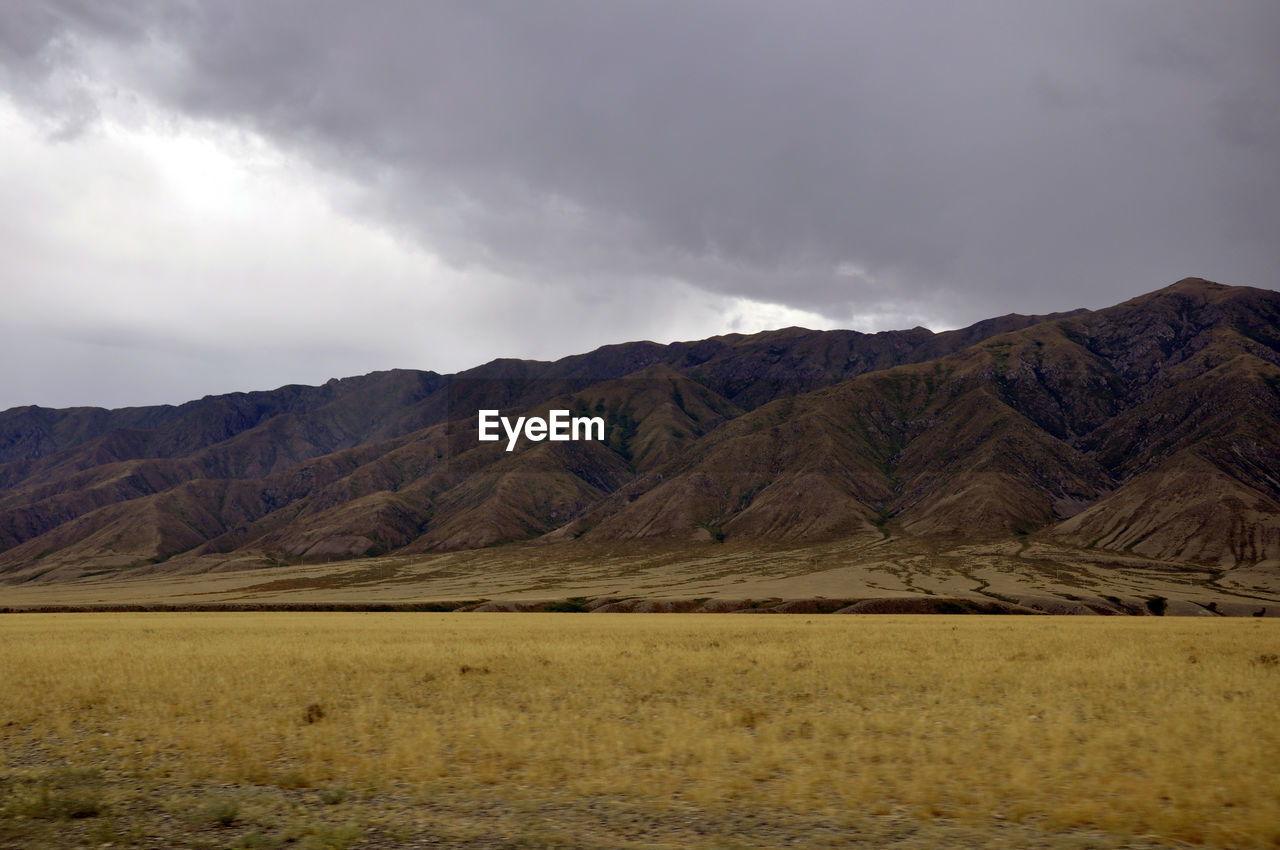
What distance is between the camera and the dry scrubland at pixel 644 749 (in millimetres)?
11383

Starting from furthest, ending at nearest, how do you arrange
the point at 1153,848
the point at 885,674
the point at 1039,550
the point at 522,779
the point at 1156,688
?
1. the point at 1039,550
2. the point at 885,674
3. the point at 1156,688
4. the point at 522,779
5. the point at 1153,848

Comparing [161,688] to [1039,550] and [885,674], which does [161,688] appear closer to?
[885,674]

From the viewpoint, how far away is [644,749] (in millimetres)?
16016

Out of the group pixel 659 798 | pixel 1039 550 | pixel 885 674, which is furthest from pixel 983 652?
pixel 1039 550

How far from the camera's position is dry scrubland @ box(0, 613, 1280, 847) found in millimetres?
11383

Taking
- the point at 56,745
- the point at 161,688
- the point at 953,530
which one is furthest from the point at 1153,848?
the point at 953,530

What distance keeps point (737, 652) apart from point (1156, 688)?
13.9m

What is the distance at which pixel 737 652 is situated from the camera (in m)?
31.2

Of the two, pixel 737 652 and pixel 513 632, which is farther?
pixel 513 632

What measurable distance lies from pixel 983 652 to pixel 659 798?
72.8 ft

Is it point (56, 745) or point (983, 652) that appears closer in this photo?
point (56, 745)

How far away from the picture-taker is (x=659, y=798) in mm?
12820

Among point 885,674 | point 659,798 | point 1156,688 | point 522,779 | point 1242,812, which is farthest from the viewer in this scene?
point 885,674

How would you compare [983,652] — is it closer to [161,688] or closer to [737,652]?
[737,652]
